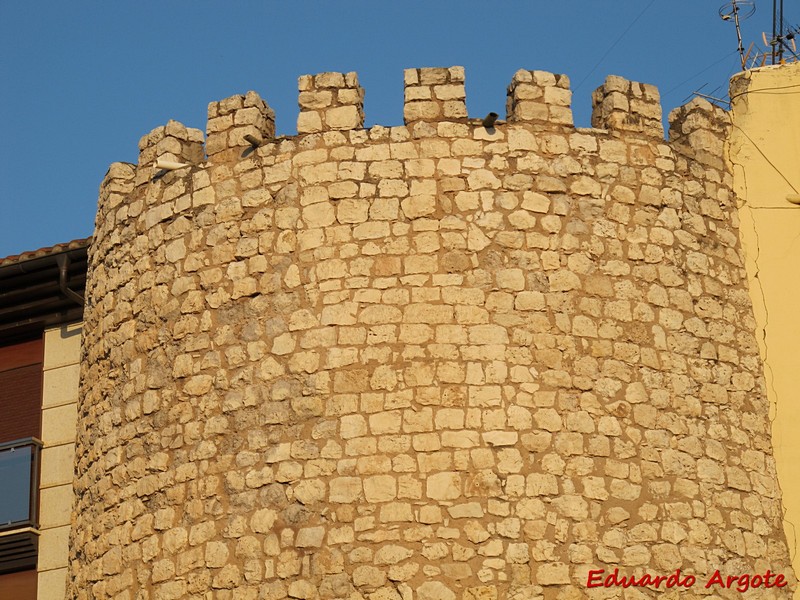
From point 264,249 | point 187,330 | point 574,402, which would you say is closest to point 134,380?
point 187,330

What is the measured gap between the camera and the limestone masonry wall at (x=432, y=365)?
32.6 feet

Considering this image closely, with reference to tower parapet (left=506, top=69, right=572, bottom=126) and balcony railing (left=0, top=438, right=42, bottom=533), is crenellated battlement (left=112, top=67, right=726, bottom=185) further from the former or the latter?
balcony railing (left=0, top=438, right=42, bottom=533)

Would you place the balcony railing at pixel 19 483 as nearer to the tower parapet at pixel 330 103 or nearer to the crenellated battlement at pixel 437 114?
the crenellated battlement at pixel 437 114

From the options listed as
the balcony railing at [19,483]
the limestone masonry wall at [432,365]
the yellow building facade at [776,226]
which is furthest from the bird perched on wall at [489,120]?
the balcony railing at [19,483]

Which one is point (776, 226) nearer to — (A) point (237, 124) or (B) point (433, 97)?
(B) point (433, 97)

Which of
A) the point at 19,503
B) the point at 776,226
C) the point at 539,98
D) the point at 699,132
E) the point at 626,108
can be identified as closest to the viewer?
the point at 539,98

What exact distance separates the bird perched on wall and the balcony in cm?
473

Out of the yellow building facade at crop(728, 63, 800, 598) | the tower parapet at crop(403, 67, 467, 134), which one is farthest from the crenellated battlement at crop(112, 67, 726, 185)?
the yellow building facade at crop(728, 63, 800, 598)

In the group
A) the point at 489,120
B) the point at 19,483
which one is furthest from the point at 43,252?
the point at 489,120

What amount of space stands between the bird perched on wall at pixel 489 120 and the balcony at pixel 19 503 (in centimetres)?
473

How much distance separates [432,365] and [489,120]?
1812 mm

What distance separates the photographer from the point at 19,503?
12750 millimetres

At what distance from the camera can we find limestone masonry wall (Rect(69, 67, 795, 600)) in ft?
32.6

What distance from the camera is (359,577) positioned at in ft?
32.0
